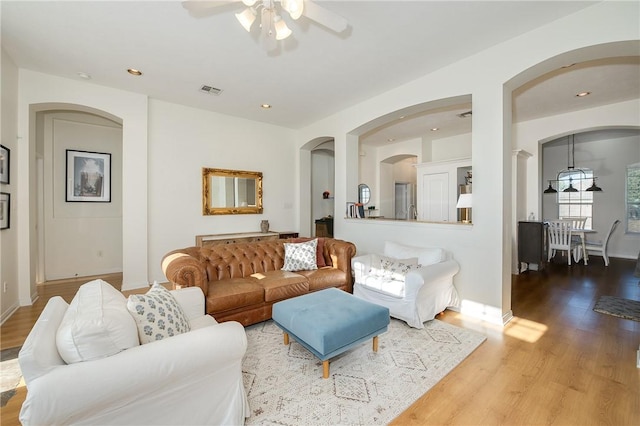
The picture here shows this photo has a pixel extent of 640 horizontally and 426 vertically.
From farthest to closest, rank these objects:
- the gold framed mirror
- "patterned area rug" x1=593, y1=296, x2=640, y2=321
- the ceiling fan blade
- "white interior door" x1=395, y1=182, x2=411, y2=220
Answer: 1. "white interior door" x1=395, y1=182, x2=411, y2=220
2. the gold framed mirror
3. "patterned area rug" x1=593, y1=296, x2=640, y2=321
4. the ceiling fan blade

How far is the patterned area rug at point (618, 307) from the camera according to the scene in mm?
3164

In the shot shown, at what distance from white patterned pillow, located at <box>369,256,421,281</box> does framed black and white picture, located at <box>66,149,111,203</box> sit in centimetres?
524

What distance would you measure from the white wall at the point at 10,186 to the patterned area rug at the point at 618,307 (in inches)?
279

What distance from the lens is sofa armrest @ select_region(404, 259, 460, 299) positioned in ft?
9.29

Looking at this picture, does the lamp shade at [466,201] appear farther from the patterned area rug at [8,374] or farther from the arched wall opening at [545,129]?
A: the patterned area rug at [8,374]

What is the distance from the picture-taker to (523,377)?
2.09 metres

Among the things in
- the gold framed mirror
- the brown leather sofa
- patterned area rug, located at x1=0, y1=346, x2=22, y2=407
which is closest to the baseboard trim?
patterned area rug, located at x1=0, y1=346, x2=22, y2=407

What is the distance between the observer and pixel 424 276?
287cm

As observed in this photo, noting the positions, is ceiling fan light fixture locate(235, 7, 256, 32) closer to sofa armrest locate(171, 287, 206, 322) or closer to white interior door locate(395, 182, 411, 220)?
sofa armrest locate(171, 287, 206, 322)

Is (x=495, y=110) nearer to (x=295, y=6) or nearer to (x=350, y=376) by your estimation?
(x=295, y=6)

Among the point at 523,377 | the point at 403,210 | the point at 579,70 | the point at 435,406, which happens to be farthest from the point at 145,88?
the point at 403,210

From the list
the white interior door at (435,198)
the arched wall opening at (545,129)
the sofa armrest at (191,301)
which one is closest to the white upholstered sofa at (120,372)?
the sofa armrest at (191,301)

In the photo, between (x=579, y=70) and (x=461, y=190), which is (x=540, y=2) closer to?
(x=579, y=70)

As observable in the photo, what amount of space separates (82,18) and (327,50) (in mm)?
2361
